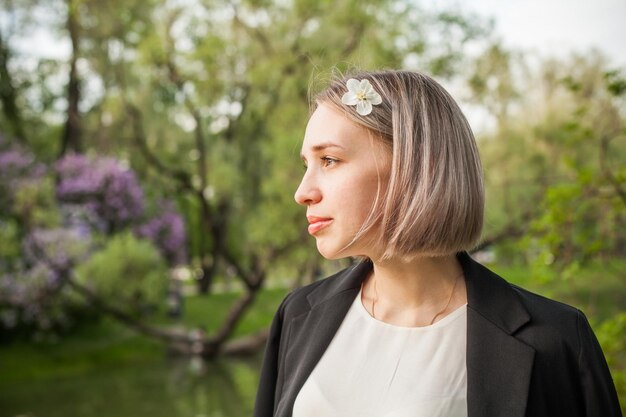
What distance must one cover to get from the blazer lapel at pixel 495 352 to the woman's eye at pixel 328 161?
12.3 inches

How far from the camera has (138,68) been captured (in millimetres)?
10430

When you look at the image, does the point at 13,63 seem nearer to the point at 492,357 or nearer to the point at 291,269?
the point at 291,269

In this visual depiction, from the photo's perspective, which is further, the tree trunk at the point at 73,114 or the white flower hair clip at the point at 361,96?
the tree trunk at the point at 73,114

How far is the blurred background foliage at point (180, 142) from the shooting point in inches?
375

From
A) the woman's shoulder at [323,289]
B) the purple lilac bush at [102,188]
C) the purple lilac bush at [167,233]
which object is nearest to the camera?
the woman's shoulder at [323,289]

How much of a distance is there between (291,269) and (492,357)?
9.19 m

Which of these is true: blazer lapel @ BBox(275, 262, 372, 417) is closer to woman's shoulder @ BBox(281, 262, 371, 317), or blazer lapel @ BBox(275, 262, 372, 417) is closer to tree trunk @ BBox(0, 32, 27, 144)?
woman's shoulder @ BBox(281, 262, 371, 317)

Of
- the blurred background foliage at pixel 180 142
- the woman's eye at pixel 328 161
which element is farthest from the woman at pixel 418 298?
the blurred background foliage at pixel 180 142

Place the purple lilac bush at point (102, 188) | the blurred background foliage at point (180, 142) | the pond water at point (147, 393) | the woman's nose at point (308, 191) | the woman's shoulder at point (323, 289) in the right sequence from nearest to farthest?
the woman's nose at point (308, 191)
the woman's shoulder at point (323, 289)
the pond water at point (147, 393)
the blurred background foliage at point (180, 142)
the purple lilac bush at point (102, 188)

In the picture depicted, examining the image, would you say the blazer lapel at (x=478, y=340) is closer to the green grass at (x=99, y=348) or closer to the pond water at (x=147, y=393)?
the pond water at (x=147, y=393)

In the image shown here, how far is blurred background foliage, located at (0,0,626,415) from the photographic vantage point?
9516 mm

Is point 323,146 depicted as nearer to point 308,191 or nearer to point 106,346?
point 308,191

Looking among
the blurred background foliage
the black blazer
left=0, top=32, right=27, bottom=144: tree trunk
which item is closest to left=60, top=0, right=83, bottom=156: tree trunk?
the blurred background foliage

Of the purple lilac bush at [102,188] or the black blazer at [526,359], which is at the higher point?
the black blazer at [526,359]
